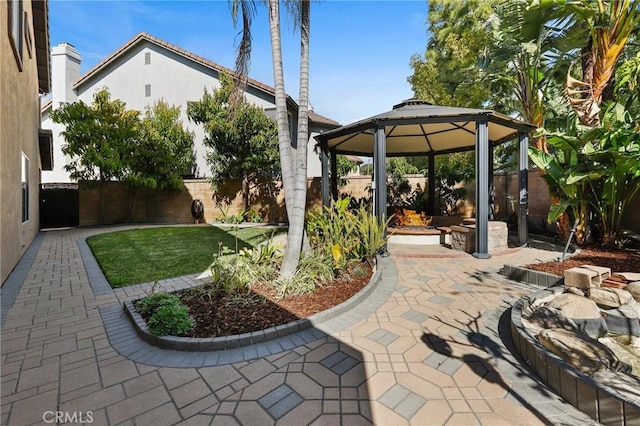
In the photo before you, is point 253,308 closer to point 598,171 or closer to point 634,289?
point 634,289

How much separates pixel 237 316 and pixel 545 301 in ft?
13.3

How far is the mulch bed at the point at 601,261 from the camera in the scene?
15.8 ft

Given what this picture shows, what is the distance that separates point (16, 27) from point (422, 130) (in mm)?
10383

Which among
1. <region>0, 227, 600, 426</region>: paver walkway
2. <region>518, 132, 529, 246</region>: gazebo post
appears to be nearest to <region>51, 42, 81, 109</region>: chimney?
<region>0, 227, 600, 426</region>: paver walkway

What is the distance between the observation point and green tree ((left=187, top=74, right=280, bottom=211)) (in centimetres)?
1210

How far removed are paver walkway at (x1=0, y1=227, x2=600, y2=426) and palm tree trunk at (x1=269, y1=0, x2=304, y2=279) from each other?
4.35ft

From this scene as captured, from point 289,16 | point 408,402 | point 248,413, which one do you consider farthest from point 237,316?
point 289,16

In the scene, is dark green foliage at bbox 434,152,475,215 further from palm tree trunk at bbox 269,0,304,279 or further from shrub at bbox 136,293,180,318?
shrub at bbox 136,293,180,318

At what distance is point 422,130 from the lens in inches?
355

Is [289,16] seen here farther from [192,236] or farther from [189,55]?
[189,55]

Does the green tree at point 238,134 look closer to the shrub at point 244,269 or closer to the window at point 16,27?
the window at point 16,27

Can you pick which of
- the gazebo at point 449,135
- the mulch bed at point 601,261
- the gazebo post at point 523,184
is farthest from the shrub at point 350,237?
the gazebo post at point 523,184

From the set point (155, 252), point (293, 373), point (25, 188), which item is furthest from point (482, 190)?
point (25, 188)

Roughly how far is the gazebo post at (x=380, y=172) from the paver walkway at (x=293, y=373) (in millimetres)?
2860
